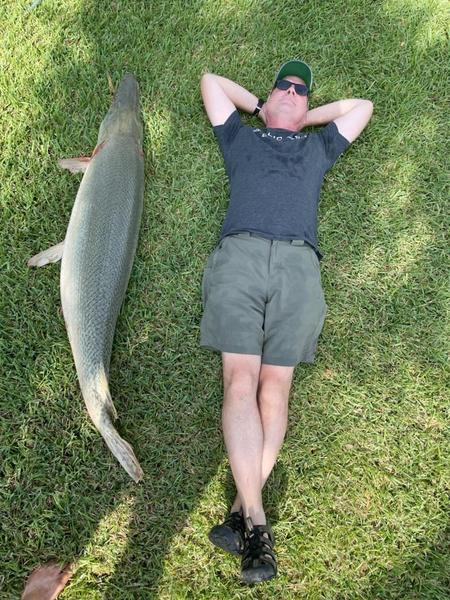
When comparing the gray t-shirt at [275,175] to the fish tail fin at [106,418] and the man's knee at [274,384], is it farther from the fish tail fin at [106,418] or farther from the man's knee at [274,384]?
the fish tail fin at [106,418]

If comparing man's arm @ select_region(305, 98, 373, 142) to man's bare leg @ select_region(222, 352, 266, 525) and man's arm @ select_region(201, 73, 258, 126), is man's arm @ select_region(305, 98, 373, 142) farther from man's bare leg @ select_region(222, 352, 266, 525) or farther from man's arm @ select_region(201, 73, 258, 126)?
man's bare leg @ select_region(222, 352, 266, 525)

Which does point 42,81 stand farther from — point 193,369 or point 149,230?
point 193,369

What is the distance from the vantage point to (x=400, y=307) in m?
3.66

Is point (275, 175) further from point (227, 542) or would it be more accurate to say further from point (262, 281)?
point (227, 542)

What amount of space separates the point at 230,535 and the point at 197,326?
133cm

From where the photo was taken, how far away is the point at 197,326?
347cm

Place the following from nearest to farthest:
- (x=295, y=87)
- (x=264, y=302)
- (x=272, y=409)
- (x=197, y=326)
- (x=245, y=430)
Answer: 1. (x=245, y=430)
2. (x=272, y=409)
3. (x=264, y=302)
4. (x=197, y=326)
5. (x=295, y=87)

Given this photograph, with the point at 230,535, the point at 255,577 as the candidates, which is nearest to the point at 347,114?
the point at 230,535

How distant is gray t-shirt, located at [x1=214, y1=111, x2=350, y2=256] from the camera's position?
3.37 m

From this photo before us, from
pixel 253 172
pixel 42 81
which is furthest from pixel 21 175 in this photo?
pixel 253 172

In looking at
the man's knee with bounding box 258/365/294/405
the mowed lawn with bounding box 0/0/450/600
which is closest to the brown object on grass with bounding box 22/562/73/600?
the mowed lawn with bounding box 0/0/450/600

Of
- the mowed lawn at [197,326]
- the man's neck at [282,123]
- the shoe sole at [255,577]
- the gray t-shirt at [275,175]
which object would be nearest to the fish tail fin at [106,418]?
the mowed lawn at [197,326]

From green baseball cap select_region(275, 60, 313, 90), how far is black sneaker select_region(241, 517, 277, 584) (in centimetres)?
314

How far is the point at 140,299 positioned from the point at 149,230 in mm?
519
